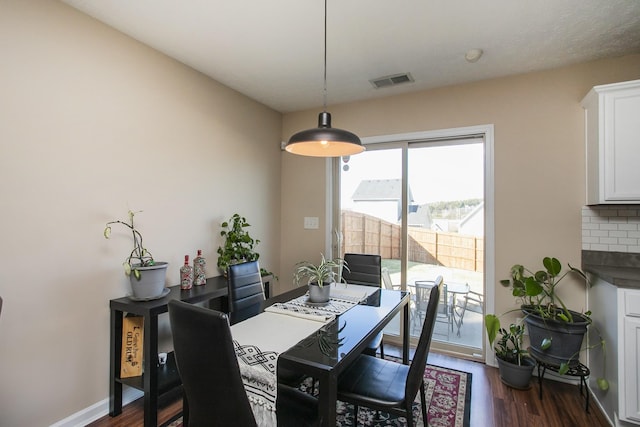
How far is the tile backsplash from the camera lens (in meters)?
2.40

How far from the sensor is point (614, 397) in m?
1.98

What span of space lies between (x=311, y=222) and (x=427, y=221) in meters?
1.31

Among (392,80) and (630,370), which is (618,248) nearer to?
(630,370)

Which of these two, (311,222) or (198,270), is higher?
(311,222)

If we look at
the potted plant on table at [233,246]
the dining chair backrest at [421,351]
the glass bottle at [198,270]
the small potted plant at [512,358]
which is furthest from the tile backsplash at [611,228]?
the glass bottle at [198,270]

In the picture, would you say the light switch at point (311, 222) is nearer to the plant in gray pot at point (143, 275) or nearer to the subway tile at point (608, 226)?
the plant in gray pot at point (143, 275)

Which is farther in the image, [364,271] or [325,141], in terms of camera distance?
[364,271]

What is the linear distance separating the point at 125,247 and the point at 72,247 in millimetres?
328

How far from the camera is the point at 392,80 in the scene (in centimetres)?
296

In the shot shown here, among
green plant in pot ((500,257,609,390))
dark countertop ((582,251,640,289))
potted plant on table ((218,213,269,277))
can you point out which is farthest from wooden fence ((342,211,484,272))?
potted plant on table ((218,213,269,277))

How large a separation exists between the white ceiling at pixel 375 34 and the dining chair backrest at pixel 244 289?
5.47 feet

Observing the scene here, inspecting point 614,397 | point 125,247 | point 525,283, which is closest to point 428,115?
point 525,283

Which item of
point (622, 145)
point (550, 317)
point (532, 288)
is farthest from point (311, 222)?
point (622, 145)

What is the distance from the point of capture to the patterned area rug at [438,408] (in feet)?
6.68
